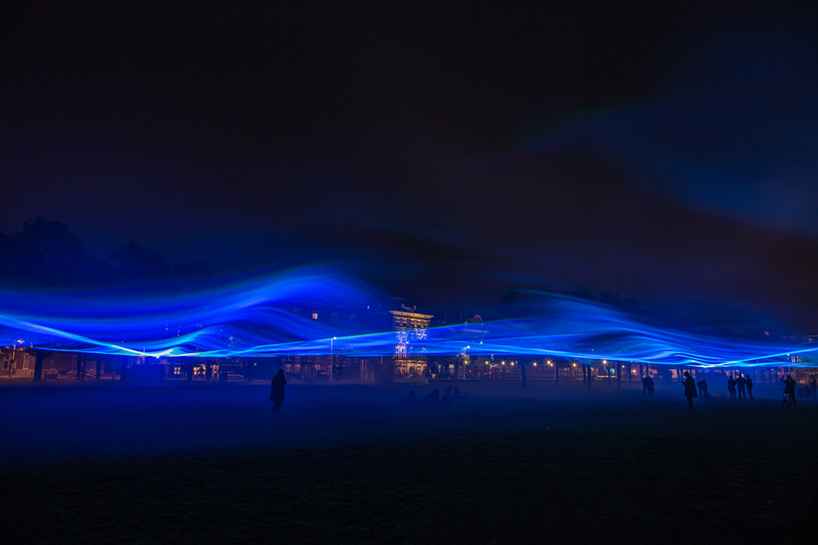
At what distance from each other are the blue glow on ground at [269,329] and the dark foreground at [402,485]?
77.8ft

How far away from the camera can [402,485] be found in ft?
25.0

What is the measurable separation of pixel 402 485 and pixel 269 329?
58.0 meters

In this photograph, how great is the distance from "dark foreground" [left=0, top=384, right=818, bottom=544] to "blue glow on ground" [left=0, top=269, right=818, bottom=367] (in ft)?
77.8

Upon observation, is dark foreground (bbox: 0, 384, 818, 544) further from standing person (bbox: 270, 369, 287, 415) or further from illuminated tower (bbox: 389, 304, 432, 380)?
illuminated tower (bbox: 389, 304, 432, 380)

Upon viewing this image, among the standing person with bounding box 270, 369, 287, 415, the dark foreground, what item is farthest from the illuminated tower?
the dark foreground

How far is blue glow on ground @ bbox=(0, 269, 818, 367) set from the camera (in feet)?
139

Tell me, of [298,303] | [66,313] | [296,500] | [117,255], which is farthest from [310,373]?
[296,500]

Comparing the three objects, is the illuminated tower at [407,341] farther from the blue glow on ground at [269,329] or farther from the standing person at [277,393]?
the standing person at [277,393]

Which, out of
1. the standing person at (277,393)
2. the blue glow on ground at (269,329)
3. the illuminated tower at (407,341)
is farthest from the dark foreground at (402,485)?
the illuminated tower at (407,341)

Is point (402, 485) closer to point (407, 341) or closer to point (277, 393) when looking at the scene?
point (277, 393)

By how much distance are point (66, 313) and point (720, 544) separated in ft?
162

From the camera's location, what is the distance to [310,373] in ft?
238

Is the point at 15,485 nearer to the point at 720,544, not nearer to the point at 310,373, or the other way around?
the point at 720,544

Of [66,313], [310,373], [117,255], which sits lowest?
[310,373]
